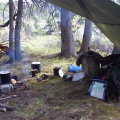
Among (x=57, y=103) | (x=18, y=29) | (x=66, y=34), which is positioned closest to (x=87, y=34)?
(x=66, y=34)

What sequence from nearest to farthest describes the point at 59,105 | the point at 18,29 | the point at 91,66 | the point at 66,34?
the point at 59,105, the point at 91,66, the point at 18,29, the point at 66,34

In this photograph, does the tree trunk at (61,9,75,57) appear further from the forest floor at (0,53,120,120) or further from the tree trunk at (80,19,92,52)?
the forest floor at (0,53,120,120)

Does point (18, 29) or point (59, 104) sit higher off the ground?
point (18, 29)

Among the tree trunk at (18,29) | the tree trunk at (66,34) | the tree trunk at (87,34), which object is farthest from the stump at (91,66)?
the tree trunk at (87,34)

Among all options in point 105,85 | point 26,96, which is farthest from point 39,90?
point 105,85

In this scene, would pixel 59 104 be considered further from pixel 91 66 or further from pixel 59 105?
pixel 91 66

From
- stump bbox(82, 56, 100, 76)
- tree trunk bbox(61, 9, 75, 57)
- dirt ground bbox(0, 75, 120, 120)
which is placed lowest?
dirt ground bbox(0, 75, 120, 120)

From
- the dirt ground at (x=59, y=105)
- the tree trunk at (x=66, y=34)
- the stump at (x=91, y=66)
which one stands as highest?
the tree trunk at (x=66, y=34)

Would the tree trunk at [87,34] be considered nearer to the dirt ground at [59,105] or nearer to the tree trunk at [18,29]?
the tree trunk at [18,29]

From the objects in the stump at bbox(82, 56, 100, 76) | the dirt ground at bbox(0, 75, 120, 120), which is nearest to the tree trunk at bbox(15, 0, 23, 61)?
the dirt ground at bbox(0, 75, 120, 120)

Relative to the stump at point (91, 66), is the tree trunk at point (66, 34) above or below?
above

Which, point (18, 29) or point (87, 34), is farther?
point (87, 34)

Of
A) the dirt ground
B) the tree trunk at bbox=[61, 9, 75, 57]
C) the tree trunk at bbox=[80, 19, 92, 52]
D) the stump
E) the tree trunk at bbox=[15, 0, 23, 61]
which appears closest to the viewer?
the dirt ground

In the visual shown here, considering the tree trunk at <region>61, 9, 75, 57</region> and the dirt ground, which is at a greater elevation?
the tree trunk at <region>61, 9, 75, 57</region>
